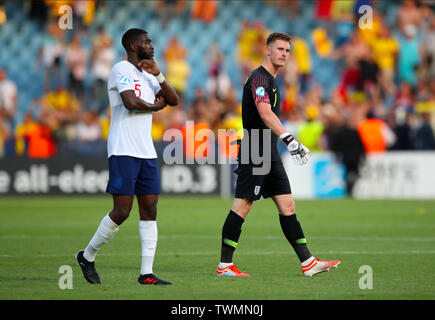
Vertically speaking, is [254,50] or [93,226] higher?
[254,50]

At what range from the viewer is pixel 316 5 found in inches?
1049

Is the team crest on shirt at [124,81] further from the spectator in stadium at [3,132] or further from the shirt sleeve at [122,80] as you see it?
the spectator in stadium at [3,132]

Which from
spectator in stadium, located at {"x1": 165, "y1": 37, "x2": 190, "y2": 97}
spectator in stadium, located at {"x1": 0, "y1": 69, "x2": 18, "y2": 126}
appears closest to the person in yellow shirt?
spectator in stadium, located at {"x1": 165, "y1": 37, "x2": 190, "y2": 97}

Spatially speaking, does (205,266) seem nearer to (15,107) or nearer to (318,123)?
(318,123)

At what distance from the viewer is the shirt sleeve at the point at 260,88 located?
866cm

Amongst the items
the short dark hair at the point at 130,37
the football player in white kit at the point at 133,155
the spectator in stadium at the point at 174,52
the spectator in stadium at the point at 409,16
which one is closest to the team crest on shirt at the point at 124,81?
the football player in white kit at the point at 133,155

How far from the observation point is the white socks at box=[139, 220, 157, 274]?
8.04m

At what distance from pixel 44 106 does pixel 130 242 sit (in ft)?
39.0

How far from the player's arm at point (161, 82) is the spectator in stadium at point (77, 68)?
16171 mm

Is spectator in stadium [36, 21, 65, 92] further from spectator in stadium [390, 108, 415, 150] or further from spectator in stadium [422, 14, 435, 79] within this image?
spectator in stadium [422, 14, 435, 79]

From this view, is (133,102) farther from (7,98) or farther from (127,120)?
(7,98)

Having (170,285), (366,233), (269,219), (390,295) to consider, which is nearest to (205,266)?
(170,285)

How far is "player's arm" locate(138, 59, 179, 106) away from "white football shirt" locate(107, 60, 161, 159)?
119 mm

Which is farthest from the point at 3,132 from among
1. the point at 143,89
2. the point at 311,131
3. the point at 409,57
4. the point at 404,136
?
the point at 143,89
